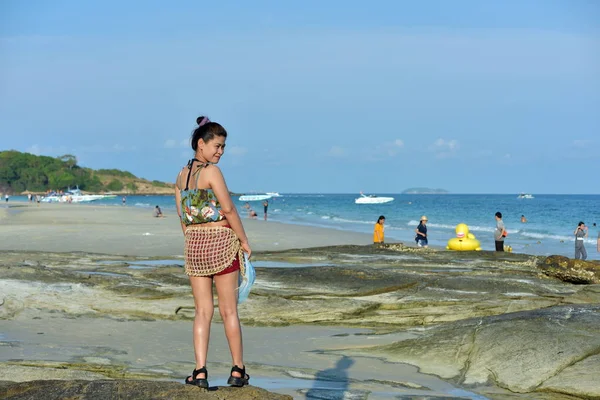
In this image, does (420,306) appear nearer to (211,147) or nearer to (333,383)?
(333,383)

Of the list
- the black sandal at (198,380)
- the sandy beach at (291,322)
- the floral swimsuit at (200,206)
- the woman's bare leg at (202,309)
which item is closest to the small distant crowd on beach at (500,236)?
the sandy beach at (291,322)

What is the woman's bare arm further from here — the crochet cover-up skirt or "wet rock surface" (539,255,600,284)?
"wet rock surface" (539,255,600,284)

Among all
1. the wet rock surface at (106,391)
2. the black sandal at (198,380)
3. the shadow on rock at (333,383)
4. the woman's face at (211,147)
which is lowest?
the shadow on rock at (333,383)

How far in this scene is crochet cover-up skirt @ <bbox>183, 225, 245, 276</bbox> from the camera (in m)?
6.31

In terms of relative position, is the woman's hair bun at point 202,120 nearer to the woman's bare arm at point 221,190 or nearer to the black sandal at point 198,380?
the woman's bare arm at point 221,190

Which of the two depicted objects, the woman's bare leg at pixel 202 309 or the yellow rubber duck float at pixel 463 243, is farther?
the yellow rubber duck float at pixel 463 243

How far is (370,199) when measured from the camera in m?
163

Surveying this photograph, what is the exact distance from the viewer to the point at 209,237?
6367mm

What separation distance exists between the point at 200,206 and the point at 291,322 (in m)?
6.10

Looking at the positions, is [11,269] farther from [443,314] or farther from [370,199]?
[370,199]

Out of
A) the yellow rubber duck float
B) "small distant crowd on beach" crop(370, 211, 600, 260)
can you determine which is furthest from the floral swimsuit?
the yellow rubber duck float

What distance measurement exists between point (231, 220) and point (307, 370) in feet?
10.4

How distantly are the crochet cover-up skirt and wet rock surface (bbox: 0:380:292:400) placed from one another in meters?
1.05

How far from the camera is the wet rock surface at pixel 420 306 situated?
8.60m
